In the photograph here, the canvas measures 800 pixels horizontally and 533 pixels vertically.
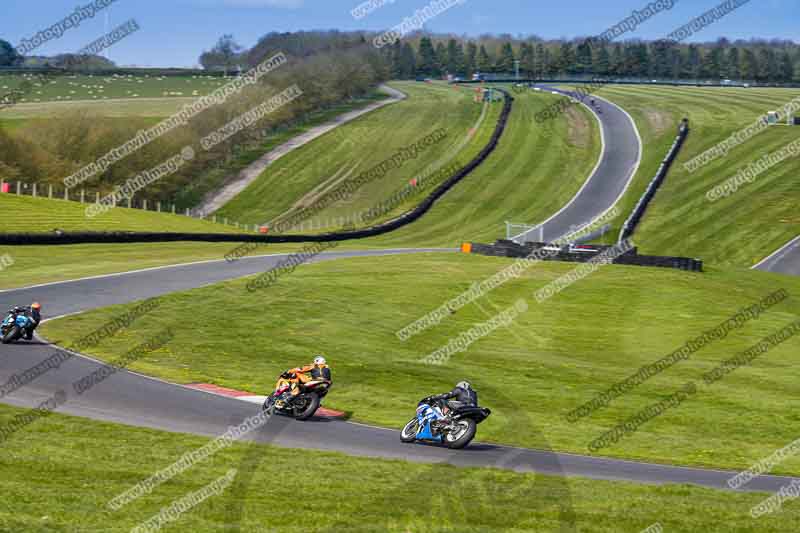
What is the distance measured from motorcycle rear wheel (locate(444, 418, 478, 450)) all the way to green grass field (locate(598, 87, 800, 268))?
4008cm

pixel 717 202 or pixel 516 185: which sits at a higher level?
pixel 516 185

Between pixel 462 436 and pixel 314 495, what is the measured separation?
5.85 metres

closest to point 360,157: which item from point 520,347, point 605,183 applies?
point 605,183

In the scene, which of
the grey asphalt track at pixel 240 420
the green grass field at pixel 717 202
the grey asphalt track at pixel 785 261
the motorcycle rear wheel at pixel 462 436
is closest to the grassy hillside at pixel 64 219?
the grey asphalt track at pixel 240 420

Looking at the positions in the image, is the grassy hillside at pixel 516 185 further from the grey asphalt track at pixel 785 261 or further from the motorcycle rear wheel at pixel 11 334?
the motorcycle rear wheel at pixel 11 334

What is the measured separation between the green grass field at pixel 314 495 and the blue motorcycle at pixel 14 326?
8848mm

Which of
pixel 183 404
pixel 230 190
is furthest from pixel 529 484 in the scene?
pixel 230 190

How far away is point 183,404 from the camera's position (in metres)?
20.0

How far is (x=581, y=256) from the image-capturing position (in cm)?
4709

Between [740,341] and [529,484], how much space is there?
21.1m

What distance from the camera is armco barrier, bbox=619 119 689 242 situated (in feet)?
221

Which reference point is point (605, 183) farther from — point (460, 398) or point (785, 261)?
point (460, 398)

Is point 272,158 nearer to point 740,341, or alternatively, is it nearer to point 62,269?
point 62,269

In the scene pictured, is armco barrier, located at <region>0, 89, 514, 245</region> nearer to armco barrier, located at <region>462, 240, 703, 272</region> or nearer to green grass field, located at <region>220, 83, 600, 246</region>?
green grass field, located at <region>220, 83, 600, 246</region>
